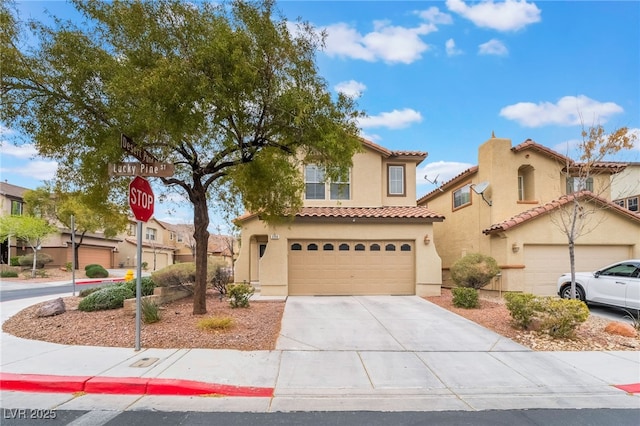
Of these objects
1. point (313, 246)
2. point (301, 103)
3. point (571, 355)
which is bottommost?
point (571, 355)

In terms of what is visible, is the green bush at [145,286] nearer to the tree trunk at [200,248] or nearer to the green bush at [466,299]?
the tree trunk at [200,248]

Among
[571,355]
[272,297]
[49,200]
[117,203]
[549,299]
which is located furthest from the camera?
[49,200]

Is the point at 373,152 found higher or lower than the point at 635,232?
higher

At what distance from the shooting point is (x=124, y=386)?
541 cm

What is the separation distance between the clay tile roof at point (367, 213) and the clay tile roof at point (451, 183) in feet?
10.5

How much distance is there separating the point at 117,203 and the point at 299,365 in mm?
6855

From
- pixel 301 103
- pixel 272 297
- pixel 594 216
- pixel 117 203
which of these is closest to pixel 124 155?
pixel 117 203

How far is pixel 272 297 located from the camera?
1417cm

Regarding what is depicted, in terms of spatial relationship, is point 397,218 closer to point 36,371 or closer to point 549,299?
point 549,299

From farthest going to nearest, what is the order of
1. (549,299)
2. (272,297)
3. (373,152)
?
(373,152) → (272,297) → (549,299)

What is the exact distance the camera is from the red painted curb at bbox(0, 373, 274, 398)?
539 centimetres

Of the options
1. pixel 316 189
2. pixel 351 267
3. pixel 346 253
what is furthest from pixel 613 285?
pixel 316 189

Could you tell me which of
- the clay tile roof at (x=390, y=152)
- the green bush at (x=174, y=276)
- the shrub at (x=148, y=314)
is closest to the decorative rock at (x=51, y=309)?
the green bush at (x=174, y=276)

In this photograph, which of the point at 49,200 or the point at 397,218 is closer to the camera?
the point at 397,218
